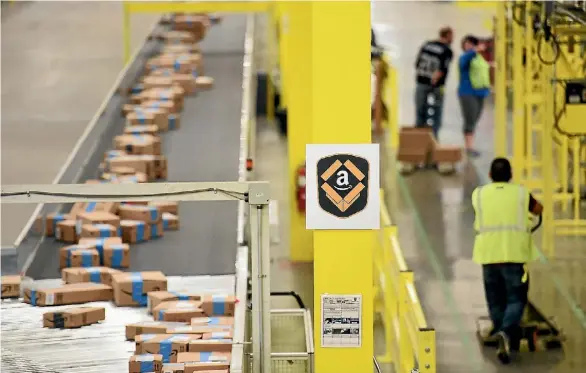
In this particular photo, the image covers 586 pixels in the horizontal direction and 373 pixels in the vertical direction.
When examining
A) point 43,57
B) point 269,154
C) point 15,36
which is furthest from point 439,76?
point 15,36

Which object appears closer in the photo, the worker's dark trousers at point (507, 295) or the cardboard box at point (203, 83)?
the worker's dark trousers at point (507, 295)

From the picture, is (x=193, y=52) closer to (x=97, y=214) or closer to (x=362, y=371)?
(x=97, y=214)

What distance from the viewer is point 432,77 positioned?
16.0 m

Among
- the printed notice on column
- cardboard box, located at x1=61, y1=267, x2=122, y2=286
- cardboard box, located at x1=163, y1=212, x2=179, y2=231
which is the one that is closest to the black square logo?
the printed notice on column

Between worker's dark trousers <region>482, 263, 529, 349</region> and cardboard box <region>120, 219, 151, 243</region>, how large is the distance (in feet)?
8.97

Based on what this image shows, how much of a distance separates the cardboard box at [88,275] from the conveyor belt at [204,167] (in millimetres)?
404

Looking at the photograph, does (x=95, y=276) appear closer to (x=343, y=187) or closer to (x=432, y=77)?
(x=343, y=187)

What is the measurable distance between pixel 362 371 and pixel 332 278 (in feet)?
1.88

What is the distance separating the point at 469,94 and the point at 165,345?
9179 mm

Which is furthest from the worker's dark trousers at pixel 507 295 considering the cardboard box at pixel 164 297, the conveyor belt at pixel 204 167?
the cardboard box at pixel 164 297

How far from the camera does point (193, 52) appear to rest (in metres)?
16.8

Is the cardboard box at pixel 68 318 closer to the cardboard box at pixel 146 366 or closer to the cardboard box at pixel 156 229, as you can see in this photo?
the cardboard box at pixel 146 366

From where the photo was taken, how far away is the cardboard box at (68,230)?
988 cm

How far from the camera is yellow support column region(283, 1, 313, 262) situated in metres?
11.6
